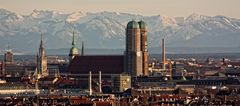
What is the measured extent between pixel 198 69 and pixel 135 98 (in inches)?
3157

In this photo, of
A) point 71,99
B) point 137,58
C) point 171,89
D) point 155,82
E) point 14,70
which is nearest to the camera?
point 71,99

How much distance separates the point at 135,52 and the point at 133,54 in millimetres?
589

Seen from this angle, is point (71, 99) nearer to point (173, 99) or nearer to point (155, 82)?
point (173, 99)

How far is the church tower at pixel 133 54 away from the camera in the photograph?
142 meters

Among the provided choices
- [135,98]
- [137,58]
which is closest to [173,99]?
[135,98]

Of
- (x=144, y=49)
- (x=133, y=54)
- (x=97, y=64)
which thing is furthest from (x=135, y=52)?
(x=97, y=64)

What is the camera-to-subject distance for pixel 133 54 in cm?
14238

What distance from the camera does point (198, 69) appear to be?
174 m

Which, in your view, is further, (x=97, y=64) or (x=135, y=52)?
(x=97, y=64)

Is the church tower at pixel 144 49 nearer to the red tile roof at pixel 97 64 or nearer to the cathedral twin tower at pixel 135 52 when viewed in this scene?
the cathedral twin tower at pixel 135 52

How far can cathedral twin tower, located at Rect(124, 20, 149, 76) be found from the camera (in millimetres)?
142125

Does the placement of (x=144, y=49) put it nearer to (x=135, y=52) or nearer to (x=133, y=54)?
(x=135, y=52)

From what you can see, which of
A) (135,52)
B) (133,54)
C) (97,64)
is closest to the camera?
(133,54)

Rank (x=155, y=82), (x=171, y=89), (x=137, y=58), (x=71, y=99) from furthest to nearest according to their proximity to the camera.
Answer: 1. (x=137, y=58)
2. (x=155, y=82)
3. (x=171, y=89)
4. (x=71, y=99)
